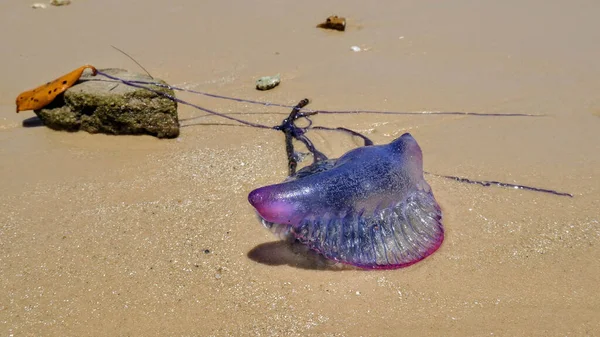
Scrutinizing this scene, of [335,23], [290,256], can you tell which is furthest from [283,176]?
[335,23]

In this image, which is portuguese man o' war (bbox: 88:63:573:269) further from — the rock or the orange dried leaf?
the orange dried leaf

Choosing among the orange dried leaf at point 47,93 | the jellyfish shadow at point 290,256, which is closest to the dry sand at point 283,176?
the jellyfish shadow at point 290,256

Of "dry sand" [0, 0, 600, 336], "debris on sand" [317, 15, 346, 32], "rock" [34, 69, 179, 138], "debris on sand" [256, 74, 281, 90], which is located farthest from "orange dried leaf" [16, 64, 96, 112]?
"debris on sand" [317, 15, 346, 32]

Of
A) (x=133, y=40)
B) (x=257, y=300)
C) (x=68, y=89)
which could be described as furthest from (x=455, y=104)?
(x=133, y=40)

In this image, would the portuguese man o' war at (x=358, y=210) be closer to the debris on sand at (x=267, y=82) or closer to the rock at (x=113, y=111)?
the rock at (x=113, y=111)

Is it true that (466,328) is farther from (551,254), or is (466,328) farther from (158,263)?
(158,263)
